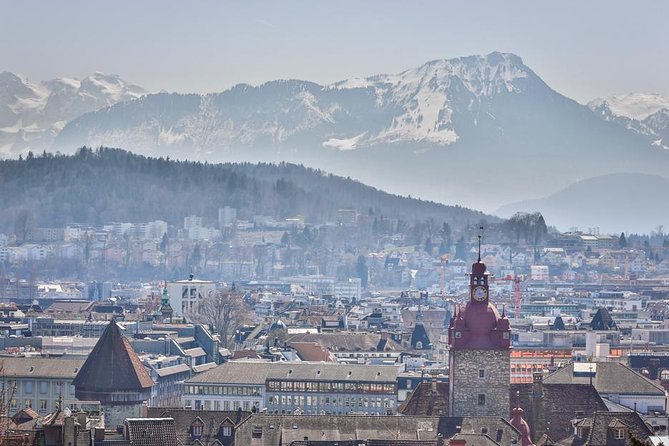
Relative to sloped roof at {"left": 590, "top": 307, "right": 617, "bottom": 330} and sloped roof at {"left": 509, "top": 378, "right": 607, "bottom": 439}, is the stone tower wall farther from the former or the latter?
sloped roof at {"left": 590, "top": 307, "right": 617, "bottom": 330}

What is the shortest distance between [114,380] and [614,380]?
21.3 m

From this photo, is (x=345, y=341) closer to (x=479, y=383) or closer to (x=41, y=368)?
(x=41, y=368)

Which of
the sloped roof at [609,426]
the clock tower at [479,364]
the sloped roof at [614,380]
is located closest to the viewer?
the sloped roof at [609,426]

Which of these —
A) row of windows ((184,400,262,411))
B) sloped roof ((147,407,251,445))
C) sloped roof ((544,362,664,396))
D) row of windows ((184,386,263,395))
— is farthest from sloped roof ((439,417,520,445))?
row of windows ((184,386,263,395))

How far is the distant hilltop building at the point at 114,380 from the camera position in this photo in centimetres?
9906

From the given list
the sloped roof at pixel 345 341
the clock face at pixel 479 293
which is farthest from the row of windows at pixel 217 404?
the sloped roof at pixel 345 341

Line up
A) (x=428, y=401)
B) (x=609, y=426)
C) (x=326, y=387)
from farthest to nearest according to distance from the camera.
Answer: (x=326, y=387)
(x=428, y=401)
(x=609, y=426)

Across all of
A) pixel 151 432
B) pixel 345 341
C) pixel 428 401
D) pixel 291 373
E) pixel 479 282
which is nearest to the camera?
pixel 151 432

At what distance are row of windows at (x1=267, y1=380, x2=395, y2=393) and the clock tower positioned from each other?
2730 centimetres

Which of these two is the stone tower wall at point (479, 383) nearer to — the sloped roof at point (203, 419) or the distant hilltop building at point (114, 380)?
the sloped roof at point (203, 419)

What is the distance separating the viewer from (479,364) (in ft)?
279

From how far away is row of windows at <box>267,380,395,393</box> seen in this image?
114 meters

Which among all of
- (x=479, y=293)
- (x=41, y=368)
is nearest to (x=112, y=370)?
(x=41, y=368)

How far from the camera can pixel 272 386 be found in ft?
374
